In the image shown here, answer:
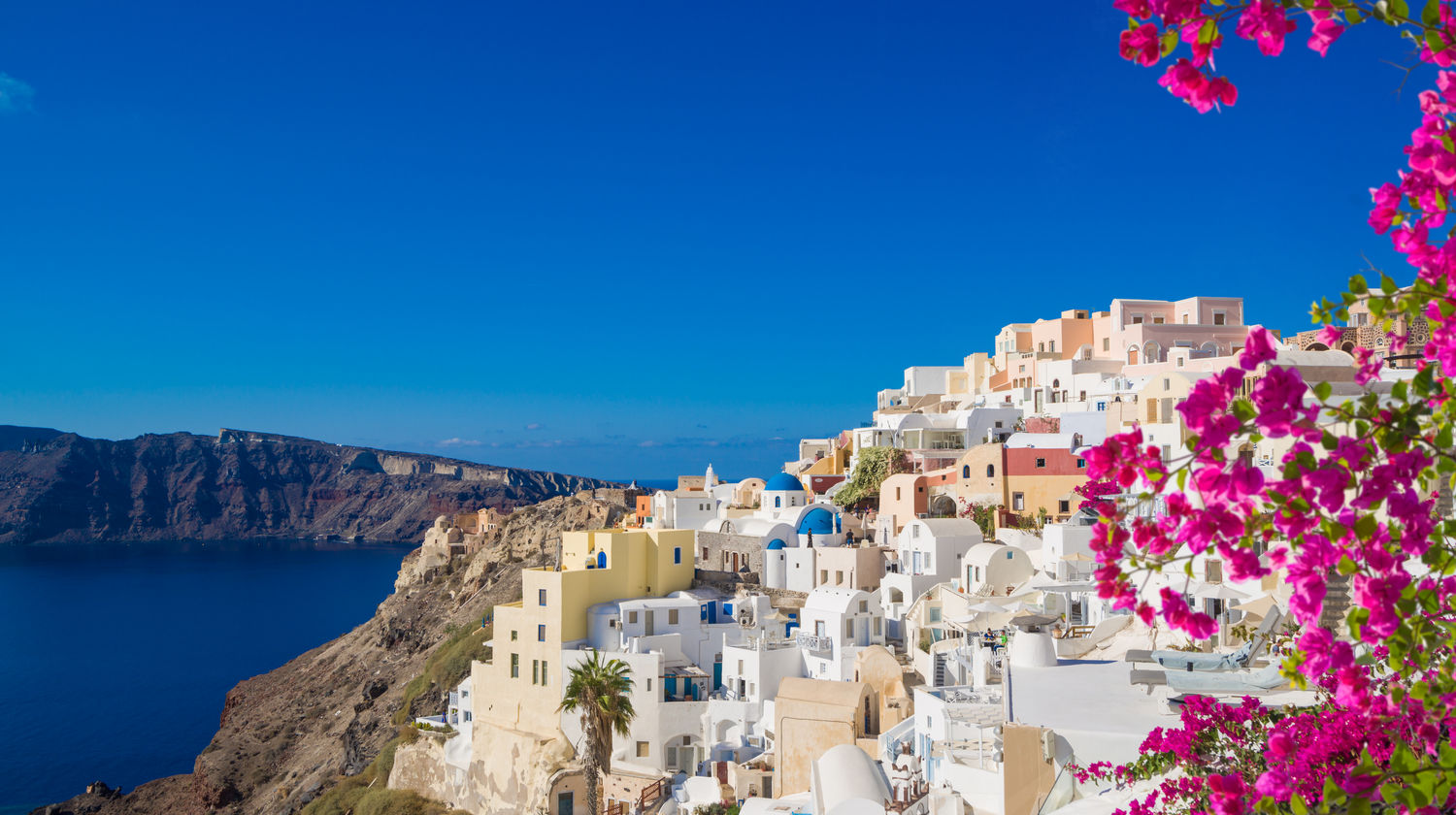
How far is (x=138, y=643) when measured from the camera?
86625 mm

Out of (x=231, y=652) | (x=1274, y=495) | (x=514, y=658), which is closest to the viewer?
(x=1274, y=495)

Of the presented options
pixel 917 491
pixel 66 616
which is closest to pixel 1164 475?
pixel 917 491

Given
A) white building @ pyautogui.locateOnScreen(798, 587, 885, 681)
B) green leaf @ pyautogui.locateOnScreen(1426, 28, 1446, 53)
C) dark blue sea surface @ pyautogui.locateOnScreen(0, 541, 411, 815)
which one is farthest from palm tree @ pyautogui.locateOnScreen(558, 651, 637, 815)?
dark blue sea surface @ pyautogui.locateOnScreen(0, 541, 411, 815)

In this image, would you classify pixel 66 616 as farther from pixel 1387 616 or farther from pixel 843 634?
pixel 1387 616

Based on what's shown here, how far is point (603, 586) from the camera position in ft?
102

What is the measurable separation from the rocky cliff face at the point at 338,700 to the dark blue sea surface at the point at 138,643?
506cm

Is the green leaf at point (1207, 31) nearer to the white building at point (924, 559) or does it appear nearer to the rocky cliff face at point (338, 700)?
the white building at point (924, 559)

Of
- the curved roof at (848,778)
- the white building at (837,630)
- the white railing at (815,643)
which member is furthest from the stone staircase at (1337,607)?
the white railing at (815,643)

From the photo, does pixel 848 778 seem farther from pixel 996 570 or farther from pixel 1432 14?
pixel 1432 14

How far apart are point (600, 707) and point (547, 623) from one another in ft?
11.3

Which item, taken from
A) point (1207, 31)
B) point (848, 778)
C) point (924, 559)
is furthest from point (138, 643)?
point (1207, 31)

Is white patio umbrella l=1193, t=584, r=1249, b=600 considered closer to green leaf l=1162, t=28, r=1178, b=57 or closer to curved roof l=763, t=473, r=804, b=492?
green leaf l=1162, t=28, r=1178, b=57

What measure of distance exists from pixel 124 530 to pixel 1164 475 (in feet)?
725

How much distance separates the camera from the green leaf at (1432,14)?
2926mm
